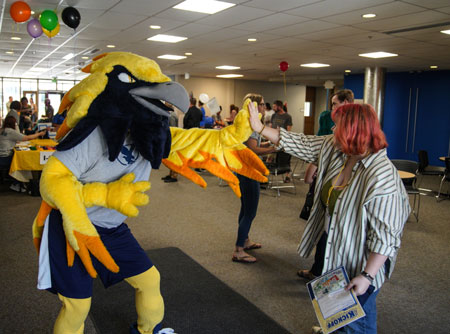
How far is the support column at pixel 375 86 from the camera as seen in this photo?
35.9ft

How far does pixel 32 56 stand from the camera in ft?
37.7

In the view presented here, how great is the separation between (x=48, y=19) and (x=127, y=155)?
15.4 feet

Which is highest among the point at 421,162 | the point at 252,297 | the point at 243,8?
the point at 243,8

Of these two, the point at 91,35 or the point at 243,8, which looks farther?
the point at 91,35

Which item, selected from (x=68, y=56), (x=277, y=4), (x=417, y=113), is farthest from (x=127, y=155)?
(x=417, y=113)

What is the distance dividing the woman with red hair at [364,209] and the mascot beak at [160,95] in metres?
0.71

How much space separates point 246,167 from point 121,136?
73 centimetres

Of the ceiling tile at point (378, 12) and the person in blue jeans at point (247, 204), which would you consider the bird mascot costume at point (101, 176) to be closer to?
the person in blue jeans at point (247, 204)

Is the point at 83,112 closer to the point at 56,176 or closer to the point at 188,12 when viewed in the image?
the point at 56,176

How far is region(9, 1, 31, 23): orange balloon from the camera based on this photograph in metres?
5.11

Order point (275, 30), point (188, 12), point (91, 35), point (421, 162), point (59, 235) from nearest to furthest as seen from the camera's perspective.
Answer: point (59, 235)
point (188, 12)
point (275, 30)
point (421, 162)
point (91, 35)

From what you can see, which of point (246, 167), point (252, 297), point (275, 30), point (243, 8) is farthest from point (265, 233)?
point (275, 30)

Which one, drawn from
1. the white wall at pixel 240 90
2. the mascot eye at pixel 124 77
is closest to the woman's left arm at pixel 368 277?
the mascot eye at pixel 124 77

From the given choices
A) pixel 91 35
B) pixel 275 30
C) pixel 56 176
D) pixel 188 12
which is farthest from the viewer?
pixel 91 35
